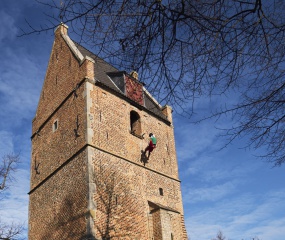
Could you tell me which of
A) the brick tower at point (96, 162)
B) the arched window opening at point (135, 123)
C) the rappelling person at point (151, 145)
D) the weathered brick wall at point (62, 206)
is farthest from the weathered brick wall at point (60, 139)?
the rappelling person at point (151, 145)

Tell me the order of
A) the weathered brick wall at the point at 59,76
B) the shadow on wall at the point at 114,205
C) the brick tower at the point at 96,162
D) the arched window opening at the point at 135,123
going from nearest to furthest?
the shadow on wall at the point at 114,205
the brick tower at the point at 96,162
the weathered brick wall at the point at 59,76
the arched window opening at the point at 135,123

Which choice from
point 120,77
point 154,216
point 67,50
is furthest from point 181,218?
point 67,50

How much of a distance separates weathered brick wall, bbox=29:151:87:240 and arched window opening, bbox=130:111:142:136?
139 inches

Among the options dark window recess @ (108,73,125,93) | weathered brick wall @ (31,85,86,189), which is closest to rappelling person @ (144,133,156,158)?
dark window recess @ (108,73,125,93)

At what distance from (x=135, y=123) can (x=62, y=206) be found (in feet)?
16.4

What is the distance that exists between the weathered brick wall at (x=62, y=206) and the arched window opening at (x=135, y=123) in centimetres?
353

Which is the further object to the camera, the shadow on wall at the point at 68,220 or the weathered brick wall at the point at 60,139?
Answer: the weathered brick wall at the point at 60,139

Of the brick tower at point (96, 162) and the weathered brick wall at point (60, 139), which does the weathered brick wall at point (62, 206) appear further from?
the weathered brick wall at point (60, 139)

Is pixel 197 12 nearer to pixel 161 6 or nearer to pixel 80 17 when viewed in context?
pixel 161 6

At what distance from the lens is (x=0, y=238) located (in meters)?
14.2

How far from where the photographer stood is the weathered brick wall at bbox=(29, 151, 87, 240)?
1246cm

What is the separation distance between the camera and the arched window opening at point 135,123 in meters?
16.1

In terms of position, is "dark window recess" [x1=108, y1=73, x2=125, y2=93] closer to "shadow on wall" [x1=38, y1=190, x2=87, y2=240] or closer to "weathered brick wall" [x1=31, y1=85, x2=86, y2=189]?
"weathered brick wall" [x1=31, y1=85, x2=86, y2=189]

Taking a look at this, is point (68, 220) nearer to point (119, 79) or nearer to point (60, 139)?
point (60, 139)
